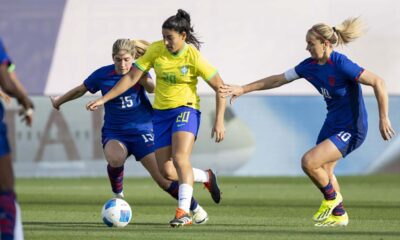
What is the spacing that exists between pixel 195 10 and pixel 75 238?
1401 centimetres

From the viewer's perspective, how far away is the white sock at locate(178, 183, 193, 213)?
10.0 meters

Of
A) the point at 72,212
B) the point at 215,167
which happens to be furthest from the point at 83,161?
the point at 72,212

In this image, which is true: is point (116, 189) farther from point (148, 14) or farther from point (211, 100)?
point (148, 14)

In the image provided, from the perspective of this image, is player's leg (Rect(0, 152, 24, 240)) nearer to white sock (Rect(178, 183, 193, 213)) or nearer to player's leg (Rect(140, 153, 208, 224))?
white sock (Rect(178, 183, 193, 213))

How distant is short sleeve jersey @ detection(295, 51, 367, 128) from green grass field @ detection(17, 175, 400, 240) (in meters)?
1.00

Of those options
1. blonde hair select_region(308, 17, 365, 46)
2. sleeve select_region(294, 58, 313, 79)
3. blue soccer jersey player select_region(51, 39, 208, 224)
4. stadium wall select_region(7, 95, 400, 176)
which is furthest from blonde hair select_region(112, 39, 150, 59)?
stadium wall select_region(7, 95, 400, 176)

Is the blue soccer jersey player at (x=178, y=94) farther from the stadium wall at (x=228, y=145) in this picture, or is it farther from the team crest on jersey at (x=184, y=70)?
the stadium wall at (x=228, y=145)

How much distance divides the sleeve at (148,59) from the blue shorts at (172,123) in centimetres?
41

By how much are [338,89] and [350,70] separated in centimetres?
26

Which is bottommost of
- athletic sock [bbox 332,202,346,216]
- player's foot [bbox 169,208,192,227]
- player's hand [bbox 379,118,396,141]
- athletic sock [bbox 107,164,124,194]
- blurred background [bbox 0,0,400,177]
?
blurred background [bbox 0,0,400,177]

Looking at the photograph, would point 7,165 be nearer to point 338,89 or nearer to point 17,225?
point 17,225

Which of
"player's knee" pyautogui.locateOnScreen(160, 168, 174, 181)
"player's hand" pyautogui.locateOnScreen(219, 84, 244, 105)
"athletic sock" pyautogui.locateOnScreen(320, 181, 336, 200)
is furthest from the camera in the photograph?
"player's knee" pyautogui.locateOnScreen(160, 168, 174, 181)

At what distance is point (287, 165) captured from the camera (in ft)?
65.1

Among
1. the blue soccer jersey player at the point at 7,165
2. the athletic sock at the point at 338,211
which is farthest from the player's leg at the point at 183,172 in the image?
the blue soccer jersey player at the point at 7,165
